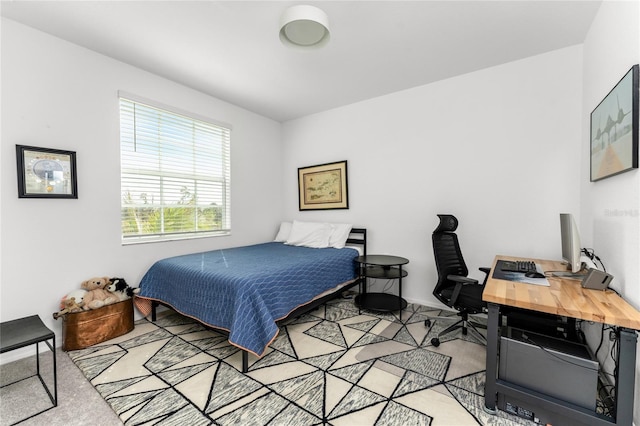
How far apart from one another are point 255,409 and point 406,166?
302 centimetres

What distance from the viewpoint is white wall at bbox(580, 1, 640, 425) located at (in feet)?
4.95

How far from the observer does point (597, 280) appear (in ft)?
5.38

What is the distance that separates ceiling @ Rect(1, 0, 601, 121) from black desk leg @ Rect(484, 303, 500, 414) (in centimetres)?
222

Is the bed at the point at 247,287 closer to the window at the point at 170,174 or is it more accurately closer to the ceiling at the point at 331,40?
the window at the point at 170,174

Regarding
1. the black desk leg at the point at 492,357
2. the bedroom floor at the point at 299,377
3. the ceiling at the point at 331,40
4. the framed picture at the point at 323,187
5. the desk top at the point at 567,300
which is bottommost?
the bedroom floor at the point at 299,377

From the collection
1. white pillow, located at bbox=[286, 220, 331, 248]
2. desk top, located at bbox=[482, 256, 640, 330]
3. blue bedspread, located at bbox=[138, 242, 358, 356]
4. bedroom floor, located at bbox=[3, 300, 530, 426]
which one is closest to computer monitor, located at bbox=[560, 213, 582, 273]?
desk top, located at bbox=[482, 256, 640, 330]

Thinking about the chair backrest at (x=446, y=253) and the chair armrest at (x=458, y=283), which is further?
the chair backrest at (x=446, y=253)

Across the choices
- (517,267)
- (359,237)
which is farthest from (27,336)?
(517,267)

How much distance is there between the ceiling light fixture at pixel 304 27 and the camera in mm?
1912

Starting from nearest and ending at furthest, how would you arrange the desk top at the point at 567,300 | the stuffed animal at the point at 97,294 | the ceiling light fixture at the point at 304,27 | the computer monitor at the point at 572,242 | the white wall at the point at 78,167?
the desk top at the point at 567,300 < the computer monitor at the point at 572,242 < the ceiling light fixture at the point at 304,27 < the white wall at the point at 78,167 < the stuffed animal at the point at 97,294

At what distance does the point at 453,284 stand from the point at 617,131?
161cm

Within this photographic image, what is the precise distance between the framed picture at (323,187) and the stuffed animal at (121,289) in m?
2.61

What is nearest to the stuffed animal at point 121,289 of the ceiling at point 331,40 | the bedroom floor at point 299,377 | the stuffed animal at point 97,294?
the stuffed animal at point 97,294

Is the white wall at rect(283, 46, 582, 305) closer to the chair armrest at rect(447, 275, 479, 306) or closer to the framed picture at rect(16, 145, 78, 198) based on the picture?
the chair armrest at rect(447, 275, 479, 306)
